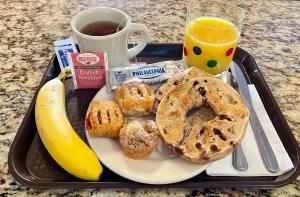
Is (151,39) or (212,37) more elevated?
(212,37)

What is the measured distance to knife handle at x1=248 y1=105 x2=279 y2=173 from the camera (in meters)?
0.63

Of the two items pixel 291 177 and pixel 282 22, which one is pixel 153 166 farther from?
pixel 282 22

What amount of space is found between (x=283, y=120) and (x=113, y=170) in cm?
43

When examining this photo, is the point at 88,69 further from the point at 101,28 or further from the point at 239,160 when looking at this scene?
the point at 239,160

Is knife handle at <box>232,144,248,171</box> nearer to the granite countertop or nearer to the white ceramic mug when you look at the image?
the granite countertop

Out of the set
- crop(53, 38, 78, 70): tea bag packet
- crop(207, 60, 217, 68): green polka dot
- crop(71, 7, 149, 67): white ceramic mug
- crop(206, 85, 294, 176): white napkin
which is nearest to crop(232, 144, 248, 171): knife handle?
crop(206, 85, 294, 176): white napkin


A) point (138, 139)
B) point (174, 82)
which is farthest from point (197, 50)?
point (138, 139)

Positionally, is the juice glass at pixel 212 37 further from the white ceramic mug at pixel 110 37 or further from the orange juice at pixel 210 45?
the white ceramic mug at pixel 110 37

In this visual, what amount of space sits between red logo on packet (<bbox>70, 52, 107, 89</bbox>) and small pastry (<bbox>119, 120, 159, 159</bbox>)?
21cm

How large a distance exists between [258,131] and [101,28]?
0.48m

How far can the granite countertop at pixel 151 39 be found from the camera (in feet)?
2.03

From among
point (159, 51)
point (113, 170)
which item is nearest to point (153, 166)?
point (113, 170)

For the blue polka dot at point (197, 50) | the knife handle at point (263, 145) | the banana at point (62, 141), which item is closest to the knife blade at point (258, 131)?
the knife handle at point (263, 145)

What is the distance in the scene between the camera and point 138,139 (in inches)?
24.1
